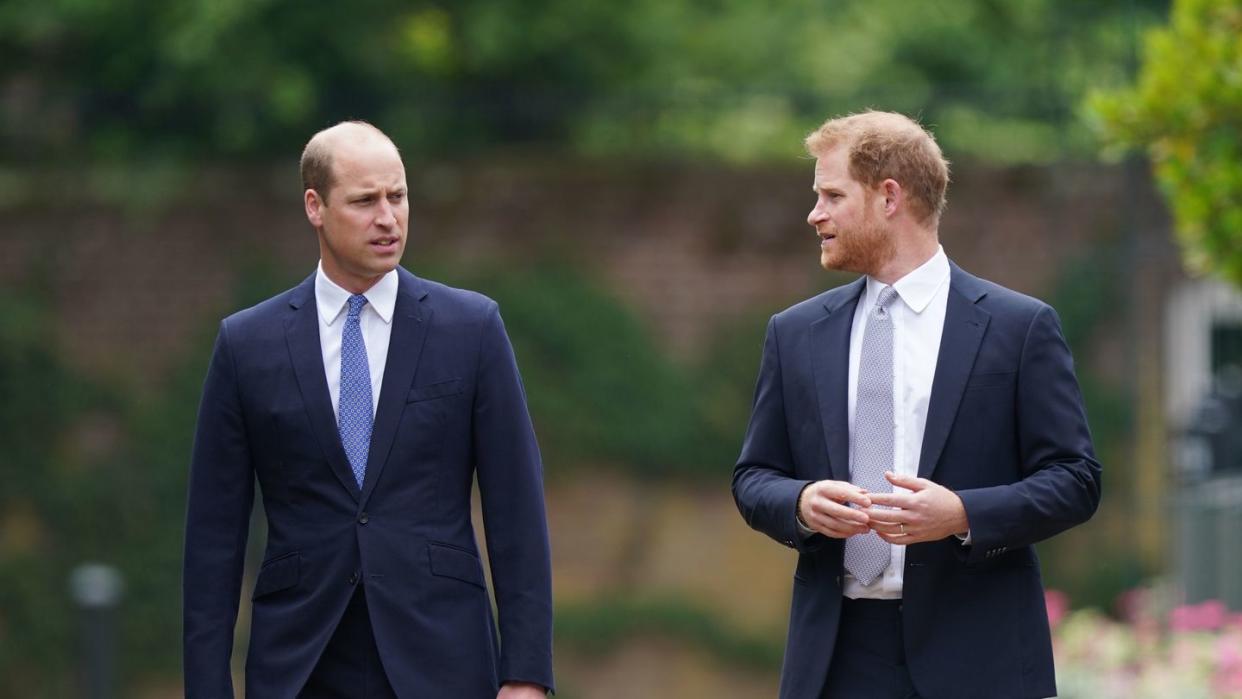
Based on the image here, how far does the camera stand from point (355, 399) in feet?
13.6

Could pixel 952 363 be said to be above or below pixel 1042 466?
above

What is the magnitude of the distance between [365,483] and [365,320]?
15.6 inches

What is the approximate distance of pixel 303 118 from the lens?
11.3 m

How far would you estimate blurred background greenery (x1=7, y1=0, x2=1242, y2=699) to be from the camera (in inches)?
447

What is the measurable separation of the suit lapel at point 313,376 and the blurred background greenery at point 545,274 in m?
7.15

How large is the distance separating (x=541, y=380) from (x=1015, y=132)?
354cm

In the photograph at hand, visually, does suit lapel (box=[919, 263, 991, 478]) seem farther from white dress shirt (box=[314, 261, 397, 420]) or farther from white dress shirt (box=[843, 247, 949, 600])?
white dress shirt (box=[314, 261, 397, 420])

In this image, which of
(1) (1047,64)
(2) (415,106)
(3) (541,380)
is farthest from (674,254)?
(1) (1047,64)

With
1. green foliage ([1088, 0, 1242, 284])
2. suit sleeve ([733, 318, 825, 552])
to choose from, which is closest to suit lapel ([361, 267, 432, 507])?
suit sleeve ([733, 318, 825, 552])

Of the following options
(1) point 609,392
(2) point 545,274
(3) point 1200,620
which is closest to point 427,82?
(2) point 545,274

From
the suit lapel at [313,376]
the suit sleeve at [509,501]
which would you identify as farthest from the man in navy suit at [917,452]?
the suit lapel at [313,376]

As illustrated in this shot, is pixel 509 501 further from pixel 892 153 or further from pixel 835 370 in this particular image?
pixel 892 153

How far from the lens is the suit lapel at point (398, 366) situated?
4.08 metres

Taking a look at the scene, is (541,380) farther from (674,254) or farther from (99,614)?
(99,614)
